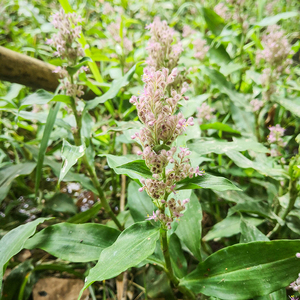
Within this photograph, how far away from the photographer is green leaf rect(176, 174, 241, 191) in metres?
0.54

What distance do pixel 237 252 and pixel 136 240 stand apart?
1.04 feet

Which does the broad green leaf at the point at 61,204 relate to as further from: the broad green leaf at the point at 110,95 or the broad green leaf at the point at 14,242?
the broad green leaf at the point at 110,95

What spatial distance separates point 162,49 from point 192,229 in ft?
2.49

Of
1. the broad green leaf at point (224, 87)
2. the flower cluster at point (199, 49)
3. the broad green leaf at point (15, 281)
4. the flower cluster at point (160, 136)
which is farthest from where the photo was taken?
the flower cluster at point (199, 49)

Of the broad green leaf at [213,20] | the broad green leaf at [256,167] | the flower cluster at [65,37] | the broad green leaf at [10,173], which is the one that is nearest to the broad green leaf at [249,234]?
the broad green leaf at [256,167]

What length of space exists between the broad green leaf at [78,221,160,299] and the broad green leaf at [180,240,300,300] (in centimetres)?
26

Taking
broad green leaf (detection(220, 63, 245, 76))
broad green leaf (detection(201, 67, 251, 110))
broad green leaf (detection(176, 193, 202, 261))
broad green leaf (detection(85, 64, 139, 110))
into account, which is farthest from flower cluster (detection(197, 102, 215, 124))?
broad green leaf (detection(176, 193, 202, 261))

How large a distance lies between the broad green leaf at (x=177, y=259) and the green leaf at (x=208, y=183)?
0.41 m

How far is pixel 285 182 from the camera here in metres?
Answer: 1.00

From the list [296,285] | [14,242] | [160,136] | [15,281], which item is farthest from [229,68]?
[15,281]

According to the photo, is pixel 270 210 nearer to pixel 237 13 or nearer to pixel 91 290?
pixel 91 290

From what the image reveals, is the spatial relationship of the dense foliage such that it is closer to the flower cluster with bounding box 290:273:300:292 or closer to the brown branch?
the flower cluster with bounding box 290:273:300:292

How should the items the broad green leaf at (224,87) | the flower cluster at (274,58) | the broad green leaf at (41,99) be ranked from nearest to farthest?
the broad green leaf at (41,99), the flower cluster at (274,58), the broad green leaf at (224,87)

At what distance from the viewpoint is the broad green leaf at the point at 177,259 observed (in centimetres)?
84
